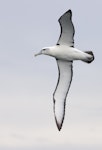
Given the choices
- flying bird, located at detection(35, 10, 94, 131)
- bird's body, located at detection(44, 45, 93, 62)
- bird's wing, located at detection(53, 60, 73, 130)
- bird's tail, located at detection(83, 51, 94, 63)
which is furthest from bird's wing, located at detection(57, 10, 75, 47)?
bird's wing, located at detection(53, 60, 73, 130)

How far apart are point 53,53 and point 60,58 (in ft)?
1.66

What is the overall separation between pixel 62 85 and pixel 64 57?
9.09 ft

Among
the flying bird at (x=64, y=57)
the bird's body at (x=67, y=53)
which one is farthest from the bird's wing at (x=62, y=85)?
the bird's body at (x=67, y=53)

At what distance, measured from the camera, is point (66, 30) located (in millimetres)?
34594

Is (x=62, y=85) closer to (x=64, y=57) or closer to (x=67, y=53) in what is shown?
(x=64, y=57)

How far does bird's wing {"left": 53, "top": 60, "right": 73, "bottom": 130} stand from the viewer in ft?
120

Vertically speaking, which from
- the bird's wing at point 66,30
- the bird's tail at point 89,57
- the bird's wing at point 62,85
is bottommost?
the bird's wing at point 62,85

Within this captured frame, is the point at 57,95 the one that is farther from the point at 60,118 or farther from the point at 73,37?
the point at 73,37

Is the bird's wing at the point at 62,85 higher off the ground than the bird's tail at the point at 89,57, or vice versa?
the bird's tail at the point at 89,57

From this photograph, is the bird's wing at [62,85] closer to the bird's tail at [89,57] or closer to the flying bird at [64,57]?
the flying bird at [64,57]

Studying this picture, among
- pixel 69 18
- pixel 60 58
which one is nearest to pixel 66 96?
pixel 60 58

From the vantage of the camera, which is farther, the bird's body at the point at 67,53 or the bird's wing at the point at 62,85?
the bird's wing at the point at 62,85

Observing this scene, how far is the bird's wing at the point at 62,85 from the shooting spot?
36531 mm

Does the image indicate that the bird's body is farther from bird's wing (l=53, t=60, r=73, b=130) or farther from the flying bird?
bird's wing (l=53, t=60, r=73, b=130)
